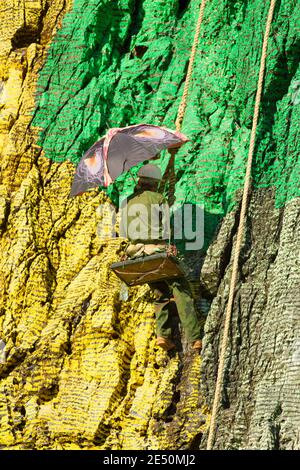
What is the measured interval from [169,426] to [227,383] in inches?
27.6

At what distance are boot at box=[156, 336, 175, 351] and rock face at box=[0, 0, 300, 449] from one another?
139 mm

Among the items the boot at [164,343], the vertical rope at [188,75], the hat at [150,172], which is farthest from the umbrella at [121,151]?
the boot at [164,343]

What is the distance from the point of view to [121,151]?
1393 centimetres

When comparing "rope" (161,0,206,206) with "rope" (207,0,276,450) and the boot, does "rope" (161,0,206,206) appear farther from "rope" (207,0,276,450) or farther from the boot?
the boot

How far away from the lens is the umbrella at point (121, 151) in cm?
1388

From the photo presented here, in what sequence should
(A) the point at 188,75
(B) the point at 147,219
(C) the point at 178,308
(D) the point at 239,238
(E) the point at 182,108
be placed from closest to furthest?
1. (D) the point at 239,238
2. (C) the point at 178,308
3. (B) the point at 147,219
4. (E) the point at 182,108
5. (A) the point at 188,75

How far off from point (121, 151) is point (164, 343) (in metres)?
1.91

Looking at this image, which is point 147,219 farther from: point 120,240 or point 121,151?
point 120,240

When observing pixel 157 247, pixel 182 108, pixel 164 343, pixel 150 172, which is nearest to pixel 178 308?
pixel 164 343

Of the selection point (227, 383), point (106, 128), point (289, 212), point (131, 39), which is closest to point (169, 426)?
point (227, 383)

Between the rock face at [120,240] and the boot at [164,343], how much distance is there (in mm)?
139

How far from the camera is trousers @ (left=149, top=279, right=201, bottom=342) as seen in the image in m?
14.2

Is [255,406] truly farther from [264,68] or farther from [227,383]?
[264,68]

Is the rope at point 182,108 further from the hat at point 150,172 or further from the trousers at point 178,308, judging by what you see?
the trousers at point 178,308
